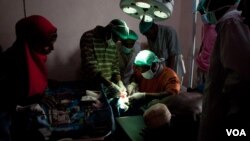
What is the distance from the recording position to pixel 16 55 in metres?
1.74

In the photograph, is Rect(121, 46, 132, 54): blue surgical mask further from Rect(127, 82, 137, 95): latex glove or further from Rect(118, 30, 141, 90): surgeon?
Rect(127, 82, 137, 95): latex glove

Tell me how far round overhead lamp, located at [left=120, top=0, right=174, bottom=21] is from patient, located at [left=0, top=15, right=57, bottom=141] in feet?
1.97

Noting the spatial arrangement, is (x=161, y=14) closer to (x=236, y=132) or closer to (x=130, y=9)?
(x=130, y=9)

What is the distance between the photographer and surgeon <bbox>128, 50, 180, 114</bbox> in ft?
7.58

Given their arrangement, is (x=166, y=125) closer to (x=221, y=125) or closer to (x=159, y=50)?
(x=221, y=125)

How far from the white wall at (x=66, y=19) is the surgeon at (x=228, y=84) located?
8.10 feet

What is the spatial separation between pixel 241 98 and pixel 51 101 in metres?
1.42

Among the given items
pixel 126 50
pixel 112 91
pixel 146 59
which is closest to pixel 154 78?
pixel 146 59

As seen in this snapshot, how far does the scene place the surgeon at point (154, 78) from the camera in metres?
2.31

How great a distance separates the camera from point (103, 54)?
269 centimetres

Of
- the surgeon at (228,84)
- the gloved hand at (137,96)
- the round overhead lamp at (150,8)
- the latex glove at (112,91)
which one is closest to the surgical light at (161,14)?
the round overhead lamp at (150,8)

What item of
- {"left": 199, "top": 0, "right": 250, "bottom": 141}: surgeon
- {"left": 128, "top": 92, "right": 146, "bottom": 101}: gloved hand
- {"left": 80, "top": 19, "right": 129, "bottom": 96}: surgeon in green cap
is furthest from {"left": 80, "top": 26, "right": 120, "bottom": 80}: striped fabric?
{"left": 199, "top": 0, "right": 250, "bottom": 141}: surgeon

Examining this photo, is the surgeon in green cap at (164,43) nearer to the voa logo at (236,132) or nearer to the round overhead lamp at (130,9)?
the round overhead lamp at (130,9)

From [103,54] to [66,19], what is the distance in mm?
1256
